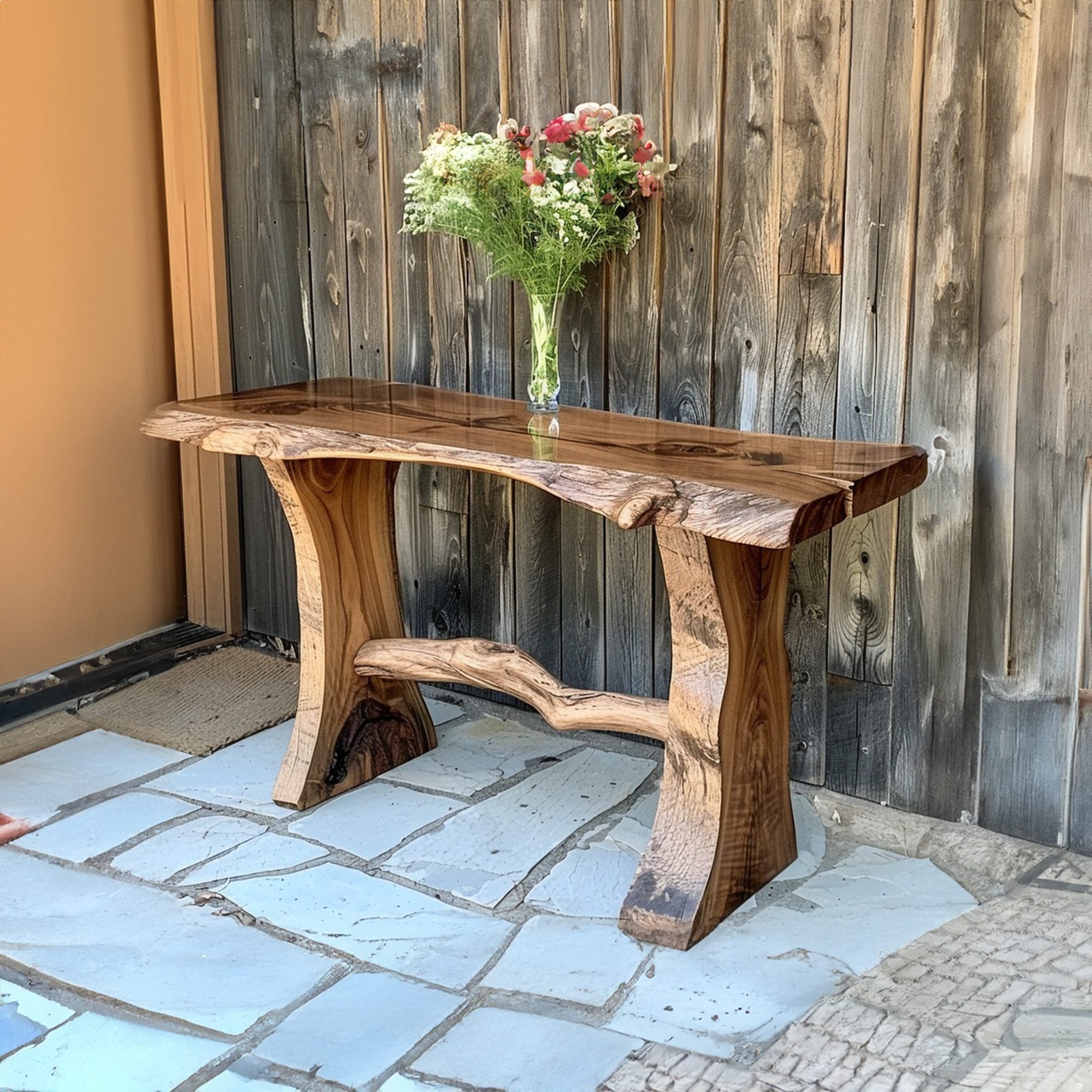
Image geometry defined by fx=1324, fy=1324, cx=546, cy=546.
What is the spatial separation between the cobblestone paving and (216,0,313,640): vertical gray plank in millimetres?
2097

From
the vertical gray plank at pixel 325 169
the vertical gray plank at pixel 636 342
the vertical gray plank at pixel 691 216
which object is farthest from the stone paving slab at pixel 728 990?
the vertical gray plank at pixel 325 169

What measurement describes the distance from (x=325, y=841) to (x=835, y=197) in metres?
1.68

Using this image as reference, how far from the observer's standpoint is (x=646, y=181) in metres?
2.76

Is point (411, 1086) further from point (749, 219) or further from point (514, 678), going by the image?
point (749, 219)

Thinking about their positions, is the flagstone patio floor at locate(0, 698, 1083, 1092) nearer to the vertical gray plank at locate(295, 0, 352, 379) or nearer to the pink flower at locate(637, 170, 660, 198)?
the vertical gray plank at locate(295, 0, 352, 379)

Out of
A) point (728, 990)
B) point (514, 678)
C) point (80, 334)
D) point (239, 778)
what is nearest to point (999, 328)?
point (514, 678)

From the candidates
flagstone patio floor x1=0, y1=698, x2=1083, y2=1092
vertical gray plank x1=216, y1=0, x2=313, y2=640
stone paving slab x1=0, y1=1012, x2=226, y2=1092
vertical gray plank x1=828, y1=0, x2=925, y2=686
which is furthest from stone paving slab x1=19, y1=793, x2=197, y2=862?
vertical gray plank x1=828, y1=0, x2=925, y2=686

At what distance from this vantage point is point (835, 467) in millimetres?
2295

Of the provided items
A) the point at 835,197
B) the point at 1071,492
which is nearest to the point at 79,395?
the point at 835,197

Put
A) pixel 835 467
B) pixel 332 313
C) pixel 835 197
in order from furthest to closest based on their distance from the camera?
pixel 332 313
pixel 835 197
pixel 835 467

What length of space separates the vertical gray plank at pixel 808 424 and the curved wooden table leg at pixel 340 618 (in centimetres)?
90

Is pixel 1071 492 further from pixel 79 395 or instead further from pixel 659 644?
pixel 79 395

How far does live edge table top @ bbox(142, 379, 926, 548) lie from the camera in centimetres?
211

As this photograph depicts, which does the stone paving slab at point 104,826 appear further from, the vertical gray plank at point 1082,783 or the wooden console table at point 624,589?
the vertical gray plank at point 1082,783
